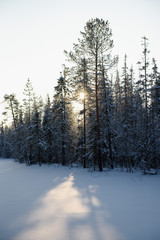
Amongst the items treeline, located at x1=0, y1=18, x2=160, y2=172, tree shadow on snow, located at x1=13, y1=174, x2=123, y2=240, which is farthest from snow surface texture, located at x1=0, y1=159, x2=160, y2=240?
treeline, located at x1=0, y1=18, x2=160, y2=172

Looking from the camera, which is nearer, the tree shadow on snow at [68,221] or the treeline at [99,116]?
the tree shadow on snow at [68,221]

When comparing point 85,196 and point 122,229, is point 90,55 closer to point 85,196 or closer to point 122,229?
point 85,196

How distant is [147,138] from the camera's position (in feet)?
47.3

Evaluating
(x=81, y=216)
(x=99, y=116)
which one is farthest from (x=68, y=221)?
(x=99, y=116)

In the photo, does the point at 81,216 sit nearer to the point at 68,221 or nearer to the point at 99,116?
the point at 68,221

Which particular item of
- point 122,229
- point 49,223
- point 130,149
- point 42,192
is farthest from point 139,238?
point 130,149

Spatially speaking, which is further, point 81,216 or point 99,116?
point 99,116

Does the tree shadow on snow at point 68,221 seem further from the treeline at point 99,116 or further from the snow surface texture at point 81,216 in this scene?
the treeline at point 99,116

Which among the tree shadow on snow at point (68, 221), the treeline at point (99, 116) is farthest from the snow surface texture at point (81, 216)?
the treeline at point (99, 116)

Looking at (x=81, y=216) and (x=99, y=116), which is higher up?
(x=99, y=116)

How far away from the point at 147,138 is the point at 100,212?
11375 mm

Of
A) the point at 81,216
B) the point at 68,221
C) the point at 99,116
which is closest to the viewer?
the point at 68,221

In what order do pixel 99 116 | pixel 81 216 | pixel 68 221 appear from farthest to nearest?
1. pixel 99 116
2. pixel 81 216
3. pixel 68 221

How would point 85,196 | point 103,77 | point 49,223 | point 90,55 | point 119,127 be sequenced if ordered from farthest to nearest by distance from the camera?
point 119,127, point 103,77, point 90,55, point 85,196, point 49,223
